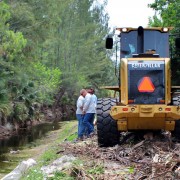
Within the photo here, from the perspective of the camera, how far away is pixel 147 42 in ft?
36.8

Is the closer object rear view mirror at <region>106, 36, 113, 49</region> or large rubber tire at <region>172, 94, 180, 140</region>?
large rubber tire at <region>172, 94, 180, 140</region>

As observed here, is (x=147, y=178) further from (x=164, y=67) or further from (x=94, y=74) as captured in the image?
(x=94, y=74)

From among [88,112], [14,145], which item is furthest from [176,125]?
[14,145]

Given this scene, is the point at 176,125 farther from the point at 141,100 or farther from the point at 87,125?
the point at 87,125

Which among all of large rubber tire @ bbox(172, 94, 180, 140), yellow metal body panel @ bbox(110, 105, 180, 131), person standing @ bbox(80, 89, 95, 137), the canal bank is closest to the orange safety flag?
yellow metal body panel @ bbox(110, 105, 180, 131)

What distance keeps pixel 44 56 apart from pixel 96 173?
125ft

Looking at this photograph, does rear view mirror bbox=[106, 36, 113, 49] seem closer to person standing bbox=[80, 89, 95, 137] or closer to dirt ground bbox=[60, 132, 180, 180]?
dirt ground bbox=[60, 132, 180, 180]

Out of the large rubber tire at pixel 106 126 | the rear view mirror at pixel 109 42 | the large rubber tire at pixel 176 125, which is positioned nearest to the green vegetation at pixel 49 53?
the rear view mirror at pixel 109 42

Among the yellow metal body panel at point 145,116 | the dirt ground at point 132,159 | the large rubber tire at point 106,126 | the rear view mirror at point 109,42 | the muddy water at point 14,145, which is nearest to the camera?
the dirt ground at point 132,159

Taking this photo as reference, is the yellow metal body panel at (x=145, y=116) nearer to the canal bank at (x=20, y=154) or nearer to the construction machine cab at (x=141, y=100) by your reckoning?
the construction machine cab at (x=141, y=100)

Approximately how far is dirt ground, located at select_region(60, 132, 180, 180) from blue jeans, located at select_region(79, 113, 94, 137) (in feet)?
6.94

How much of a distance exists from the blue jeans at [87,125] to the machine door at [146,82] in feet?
12.9

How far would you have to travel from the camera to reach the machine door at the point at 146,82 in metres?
10.2

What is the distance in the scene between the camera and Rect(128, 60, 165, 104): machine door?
402 inches
